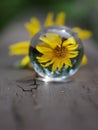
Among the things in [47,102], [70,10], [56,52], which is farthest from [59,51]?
[70,10]

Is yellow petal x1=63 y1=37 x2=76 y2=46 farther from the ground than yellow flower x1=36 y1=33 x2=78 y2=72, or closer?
farther from the ground

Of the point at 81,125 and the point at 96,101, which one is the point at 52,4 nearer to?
the point at 96,101

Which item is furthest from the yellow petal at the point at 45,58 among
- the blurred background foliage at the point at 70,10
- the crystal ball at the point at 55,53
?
the blurred background foliage at the point at 70,10

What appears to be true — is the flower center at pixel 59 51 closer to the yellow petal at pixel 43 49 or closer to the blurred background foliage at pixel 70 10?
the yellow petal at pixel 43 49

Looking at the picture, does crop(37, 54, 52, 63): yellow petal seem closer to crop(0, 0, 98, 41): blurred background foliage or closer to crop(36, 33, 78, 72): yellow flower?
crop(36, 33, 78, 72): yellow flower

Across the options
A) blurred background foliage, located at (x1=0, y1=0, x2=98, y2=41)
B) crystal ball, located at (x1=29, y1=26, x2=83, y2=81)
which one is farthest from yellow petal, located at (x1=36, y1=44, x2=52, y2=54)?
blurred background foliage, located at (x1=0, y1=0, x2=98, y2=41)

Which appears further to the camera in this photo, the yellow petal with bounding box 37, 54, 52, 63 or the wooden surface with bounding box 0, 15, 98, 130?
the yellow petal with bounding box 37, 54, 52, 63
